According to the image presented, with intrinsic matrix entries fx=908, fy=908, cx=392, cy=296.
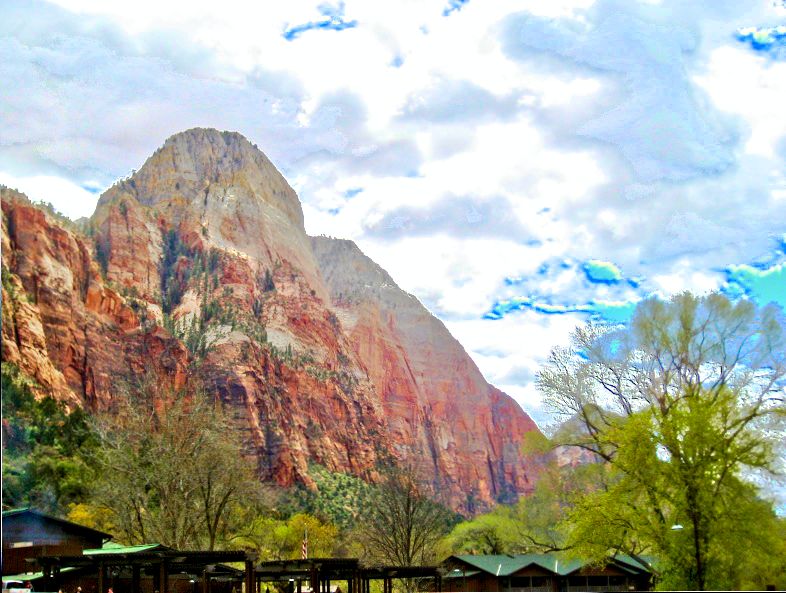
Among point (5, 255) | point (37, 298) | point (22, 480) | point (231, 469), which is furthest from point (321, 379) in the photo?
point (22, 480)

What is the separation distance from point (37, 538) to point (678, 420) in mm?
22002

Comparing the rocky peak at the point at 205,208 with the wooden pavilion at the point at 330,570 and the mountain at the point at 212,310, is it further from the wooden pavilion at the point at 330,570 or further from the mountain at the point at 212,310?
the wooden pavilion at the point at 330,570

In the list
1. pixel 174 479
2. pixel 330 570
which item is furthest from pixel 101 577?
pixel 174 479

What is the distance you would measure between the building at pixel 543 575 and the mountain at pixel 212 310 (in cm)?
4499

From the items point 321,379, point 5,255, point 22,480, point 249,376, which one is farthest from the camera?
point 321,379

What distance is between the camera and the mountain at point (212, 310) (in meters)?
106

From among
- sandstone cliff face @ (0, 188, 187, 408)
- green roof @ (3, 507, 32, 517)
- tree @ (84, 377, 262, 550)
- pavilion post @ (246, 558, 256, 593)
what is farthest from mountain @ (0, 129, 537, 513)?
green roof @ (3, 507, 32, 517)

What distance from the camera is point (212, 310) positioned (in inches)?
5669

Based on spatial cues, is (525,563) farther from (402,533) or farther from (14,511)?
(14,511)

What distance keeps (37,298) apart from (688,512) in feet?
284

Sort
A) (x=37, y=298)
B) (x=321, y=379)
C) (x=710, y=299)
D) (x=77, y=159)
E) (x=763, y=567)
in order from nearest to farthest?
(x=763, y=567) → (x=710, y=299) → (x=37, y=298) → (x=77, y=159) → (x=321, y=379)

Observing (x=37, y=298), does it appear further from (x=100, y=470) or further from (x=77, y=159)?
(x=100, y=470)

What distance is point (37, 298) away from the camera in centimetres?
10219

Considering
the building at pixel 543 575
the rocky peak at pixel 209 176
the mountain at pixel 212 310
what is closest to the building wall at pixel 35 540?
the building at pixel 543 575
